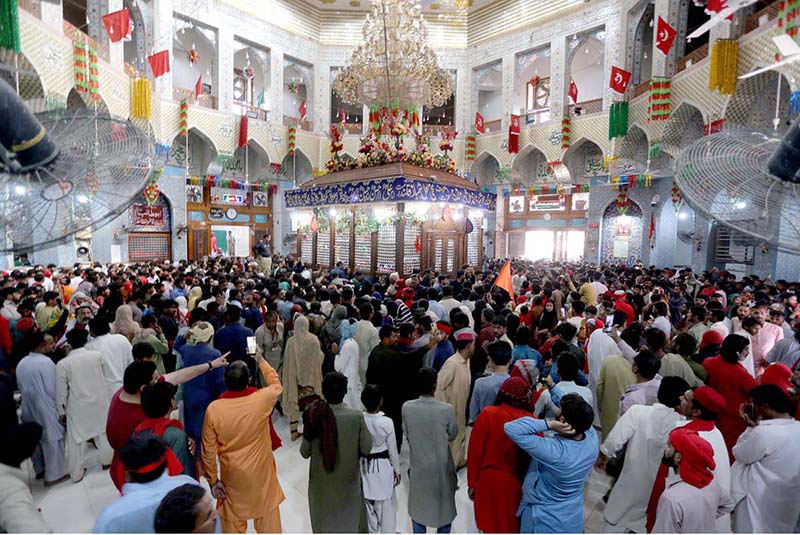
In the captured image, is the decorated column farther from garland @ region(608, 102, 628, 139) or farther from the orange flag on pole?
the orange flag on pole

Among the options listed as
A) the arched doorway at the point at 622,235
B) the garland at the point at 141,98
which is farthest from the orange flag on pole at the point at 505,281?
the garland at the point at 141,98

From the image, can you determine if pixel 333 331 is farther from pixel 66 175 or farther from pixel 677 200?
pixel 677 200

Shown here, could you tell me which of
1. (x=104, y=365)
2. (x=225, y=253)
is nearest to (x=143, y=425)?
(x=104, y=365)

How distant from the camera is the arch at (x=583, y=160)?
15750 mm

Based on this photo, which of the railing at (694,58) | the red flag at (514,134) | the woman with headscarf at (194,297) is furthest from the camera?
the red flag at (514,134)

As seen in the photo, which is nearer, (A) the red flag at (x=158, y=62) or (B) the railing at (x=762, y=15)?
(B) the railing at (x=762, y=15)

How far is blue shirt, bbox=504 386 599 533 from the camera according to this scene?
1.99 m

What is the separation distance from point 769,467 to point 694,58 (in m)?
11.6

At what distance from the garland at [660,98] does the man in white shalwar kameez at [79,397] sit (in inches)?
522

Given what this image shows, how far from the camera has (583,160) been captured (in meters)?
16.2

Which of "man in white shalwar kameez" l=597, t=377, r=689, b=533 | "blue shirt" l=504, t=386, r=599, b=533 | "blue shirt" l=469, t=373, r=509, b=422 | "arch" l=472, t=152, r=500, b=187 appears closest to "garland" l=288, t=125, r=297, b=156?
"arch" l=472, t=152, r=500, b=187

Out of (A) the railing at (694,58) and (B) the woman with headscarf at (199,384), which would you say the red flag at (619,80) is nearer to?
(A) the railing at (694,58)

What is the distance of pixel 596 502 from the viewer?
3.27 meters

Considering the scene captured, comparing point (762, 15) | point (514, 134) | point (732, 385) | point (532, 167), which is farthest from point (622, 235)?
point (732, 385)
